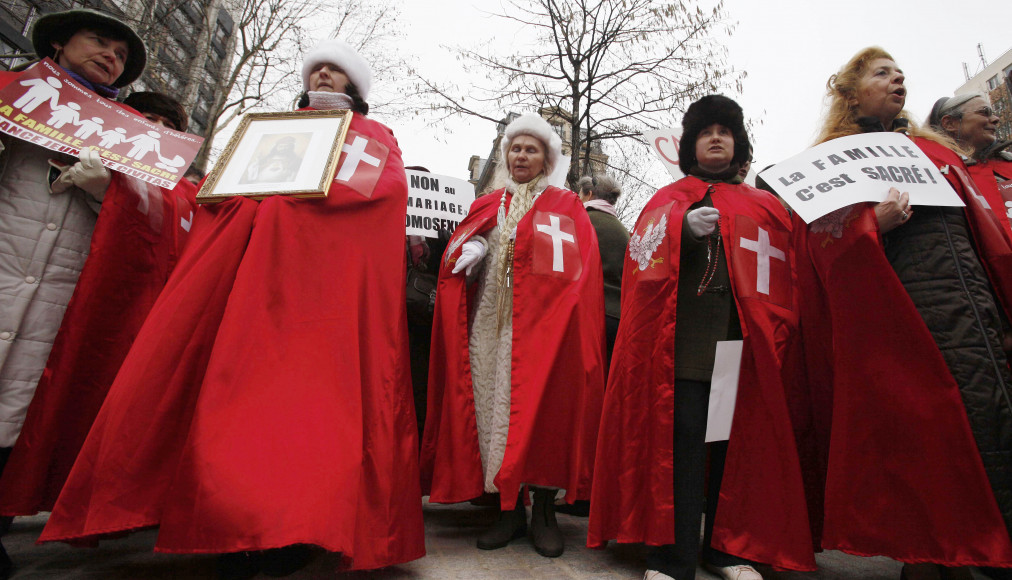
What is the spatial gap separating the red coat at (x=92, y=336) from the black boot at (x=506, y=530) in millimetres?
1833

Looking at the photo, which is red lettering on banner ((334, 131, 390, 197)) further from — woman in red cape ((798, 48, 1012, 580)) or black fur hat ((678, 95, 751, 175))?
woman in red cape ((798, 48, 1012, 580))

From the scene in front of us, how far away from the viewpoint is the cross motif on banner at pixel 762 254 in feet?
7.94

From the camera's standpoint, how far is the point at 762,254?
97.7 inches

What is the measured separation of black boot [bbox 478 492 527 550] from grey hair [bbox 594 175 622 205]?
239 cm

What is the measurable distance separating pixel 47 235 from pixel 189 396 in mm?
1064

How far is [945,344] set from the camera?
2098 mm

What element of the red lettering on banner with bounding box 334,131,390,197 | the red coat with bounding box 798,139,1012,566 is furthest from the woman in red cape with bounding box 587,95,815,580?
the red lettering on banner with bounding box 334,131,390,197

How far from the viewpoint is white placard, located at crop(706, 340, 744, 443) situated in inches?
89.6

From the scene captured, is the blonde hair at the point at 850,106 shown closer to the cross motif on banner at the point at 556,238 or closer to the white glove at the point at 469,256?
the cross motif on banner at the point at 556,238

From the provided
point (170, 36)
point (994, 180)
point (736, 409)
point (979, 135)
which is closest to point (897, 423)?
point (736, 409)

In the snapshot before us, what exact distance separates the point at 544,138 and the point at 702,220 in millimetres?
1502

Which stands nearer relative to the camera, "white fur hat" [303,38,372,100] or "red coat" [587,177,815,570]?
"red coat" [587,177,815,570]

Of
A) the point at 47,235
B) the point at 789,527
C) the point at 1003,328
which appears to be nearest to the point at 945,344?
the point at 1003,328

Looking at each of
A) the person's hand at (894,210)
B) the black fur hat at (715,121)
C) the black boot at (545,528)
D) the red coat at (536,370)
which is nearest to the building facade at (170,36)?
the red coat at (536,370)
